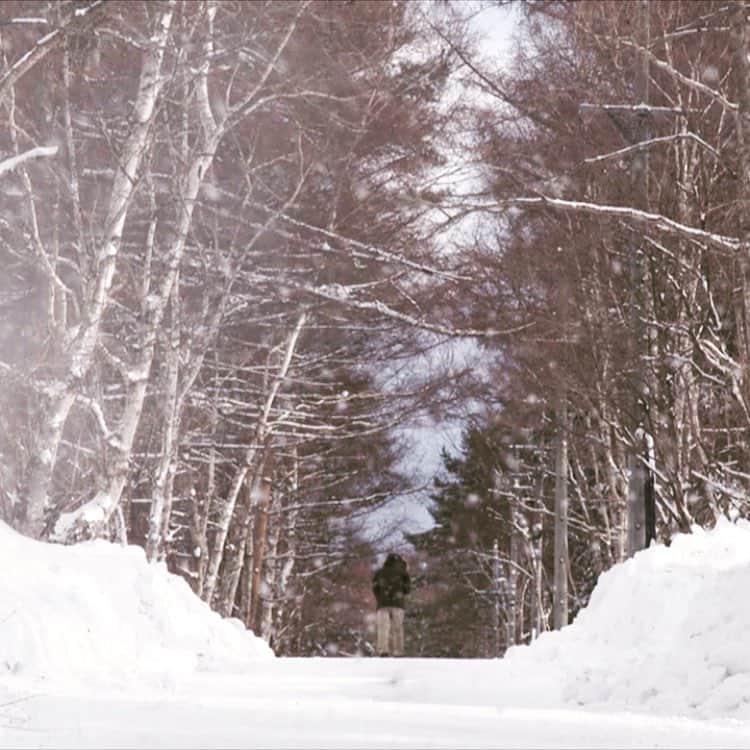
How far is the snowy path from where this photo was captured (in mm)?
5840

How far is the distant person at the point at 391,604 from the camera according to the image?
19359 millimetres

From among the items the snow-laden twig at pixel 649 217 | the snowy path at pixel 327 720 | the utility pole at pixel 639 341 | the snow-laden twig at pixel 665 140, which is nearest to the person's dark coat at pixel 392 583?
the utility pole at pixel 639 341

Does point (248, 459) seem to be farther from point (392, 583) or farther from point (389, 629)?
point (389, 629)

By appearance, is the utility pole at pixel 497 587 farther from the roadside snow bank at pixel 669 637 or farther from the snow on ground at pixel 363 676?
the roadside snow bank at pixel 669 637

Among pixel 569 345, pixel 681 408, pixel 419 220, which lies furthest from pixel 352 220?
pixel 681 408

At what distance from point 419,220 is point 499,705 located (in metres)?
11.6

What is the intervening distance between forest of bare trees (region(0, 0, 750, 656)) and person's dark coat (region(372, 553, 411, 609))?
7.47 feet

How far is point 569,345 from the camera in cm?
1449

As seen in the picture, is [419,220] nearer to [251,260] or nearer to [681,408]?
[251,260]

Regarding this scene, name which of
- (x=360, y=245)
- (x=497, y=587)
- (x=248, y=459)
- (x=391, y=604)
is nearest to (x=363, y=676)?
(x=360, y=245)

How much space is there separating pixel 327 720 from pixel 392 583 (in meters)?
12.4

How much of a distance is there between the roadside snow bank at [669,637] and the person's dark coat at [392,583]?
675 centimetres

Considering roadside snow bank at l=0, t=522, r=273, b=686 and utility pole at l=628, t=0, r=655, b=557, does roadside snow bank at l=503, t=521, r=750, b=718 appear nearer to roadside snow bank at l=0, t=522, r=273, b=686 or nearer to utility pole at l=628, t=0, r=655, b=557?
utility pole at l=628, t=0, r=655, b=557

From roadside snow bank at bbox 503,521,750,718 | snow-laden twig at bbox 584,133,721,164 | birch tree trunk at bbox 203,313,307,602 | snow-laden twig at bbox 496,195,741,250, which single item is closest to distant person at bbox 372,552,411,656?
birch tree trunk at bbox 203,313,307,602
